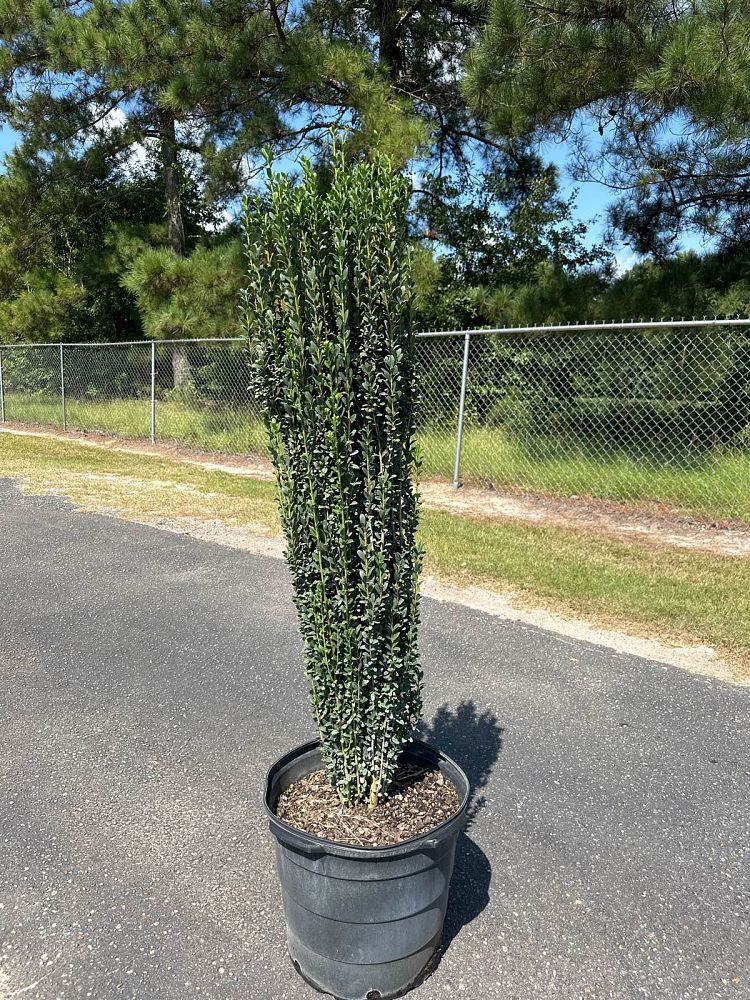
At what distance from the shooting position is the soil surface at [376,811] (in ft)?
6.31

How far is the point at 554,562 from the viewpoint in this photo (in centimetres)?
Answer: 553

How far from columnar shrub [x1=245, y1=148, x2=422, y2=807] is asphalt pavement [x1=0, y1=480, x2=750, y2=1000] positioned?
56cm

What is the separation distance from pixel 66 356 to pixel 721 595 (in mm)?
12465

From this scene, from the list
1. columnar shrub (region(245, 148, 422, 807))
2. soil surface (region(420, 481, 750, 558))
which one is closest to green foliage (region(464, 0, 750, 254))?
soil surface (region(420, 481, 750, 558))

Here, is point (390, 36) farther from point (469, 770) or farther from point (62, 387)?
point (469, 770)

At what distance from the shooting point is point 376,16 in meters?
12.0

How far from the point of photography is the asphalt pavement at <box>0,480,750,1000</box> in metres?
1.92

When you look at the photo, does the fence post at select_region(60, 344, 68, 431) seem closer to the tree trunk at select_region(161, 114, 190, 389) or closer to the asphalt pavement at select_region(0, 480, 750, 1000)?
the tree trunk at select_region(161, 114, 190, 389)

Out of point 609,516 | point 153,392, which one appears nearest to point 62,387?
point 153,392

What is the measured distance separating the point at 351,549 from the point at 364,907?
2.91 ft

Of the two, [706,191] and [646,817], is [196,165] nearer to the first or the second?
[706,191]

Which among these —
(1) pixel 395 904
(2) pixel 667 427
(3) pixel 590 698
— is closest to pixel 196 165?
(2) pixel 667 427

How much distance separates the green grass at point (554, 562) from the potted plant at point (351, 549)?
2.56 m

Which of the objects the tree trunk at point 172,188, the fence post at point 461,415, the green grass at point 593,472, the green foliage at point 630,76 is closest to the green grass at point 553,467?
the green grass at point 593,472
